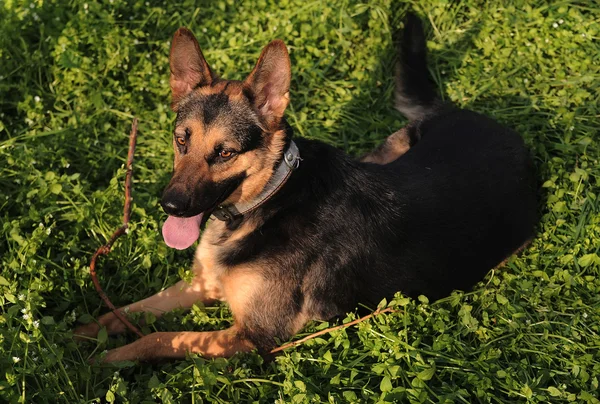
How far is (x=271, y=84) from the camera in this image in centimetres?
406

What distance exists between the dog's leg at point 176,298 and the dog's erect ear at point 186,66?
1.29 m

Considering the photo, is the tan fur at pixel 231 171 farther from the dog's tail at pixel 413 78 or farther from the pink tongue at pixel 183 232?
the dog's tail at pixel 413 78

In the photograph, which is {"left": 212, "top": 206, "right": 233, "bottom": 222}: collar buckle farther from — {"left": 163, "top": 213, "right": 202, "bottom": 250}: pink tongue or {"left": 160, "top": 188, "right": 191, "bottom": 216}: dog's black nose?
{"left": 160, "top": 188, "right": 191, "bottom": 216}: dog's black nose

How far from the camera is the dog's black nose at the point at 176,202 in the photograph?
→ 374 centimetres

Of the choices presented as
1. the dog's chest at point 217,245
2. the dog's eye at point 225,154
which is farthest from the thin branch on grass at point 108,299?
the dog's eye at point 225,154

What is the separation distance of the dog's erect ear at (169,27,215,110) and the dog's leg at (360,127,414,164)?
6.52ft

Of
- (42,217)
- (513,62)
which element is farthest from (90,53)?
(513,62)

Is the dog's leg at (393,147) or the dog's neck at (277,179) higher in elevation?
the dog's neck at (277,179)

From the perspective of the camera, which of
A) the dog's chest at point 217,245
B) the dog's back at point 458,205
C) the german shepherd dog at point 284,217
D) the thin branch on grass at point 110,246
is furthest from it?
the thin branch on grass at point 110,246

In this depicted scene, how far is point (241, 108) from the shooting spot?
4.04 metres

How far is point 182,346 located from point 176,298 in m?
0.59

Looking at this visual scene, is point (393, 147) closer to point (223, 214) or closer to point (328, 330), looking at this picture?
point (223, 214)

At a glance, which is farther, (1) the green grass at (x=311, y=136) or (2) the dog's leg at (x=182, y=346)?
(2) the dog's leg at (x=182, y=346)

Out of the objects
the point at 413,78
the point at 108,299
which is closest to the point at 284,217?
the point at 108,299
